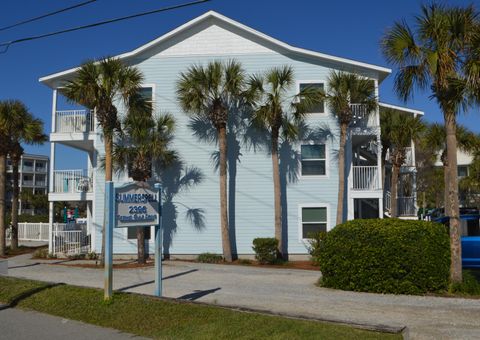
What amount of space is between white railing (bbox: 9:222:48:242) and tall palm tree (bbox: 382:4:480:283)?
1023 inches

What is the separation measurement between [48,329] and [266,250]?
37.3 feet

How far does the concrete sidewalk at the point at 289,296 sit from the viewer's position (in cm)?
892

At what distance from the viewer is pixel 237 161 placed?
835 inches

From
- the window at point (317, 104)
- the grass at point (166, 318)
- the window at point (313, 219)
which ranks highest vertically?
the window at point (317, 104)

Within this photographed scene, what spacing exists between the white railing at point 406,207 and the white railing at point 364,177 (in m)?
3.33

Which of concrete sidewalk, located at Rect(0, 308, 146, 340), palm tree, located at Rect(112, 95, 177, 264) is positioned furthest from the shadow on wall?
concrete sidewalk, located at Rect(0, 308, 146, 340)

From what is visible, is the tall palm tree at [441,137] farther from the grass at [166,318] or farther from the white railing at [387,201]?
the grass at [166,318]

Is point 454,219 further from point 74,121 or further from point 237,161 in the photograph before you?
point 74,121

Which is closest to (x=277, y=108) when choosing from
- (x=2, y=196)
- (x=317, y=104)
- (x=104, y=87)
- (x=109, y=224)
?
(x=317, y=104)

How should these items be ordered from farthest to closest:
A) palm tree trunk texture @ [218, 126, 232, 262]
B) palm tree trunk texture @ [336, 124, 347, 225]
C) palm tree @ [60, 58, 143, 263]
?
palm tree trunk texture @ [218, 126, 232, 262]
palm tree trunk texture @ [336, 124, 347, 225]
palm tree @ [60, 58, 143, 263]

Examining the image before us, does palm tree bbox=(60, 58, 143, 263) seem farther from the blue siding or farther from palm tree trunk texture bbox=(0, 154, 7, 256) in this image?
palm tree trunk texture bbox=(0, 154, 7, 256)

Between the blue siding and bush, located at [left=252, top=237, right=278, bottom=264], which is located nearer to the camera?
bush, located at [left=252, top=237, right=278, bottom=264]

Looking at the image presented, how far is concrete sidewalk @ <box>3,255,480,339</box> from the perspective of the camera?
351 inches

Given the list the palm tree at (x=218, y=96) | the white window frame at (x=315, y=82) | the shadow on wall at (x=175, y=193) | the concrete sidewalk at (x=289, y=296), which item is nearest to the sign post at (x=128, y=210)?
the concrete sidewalk at (x=289, y=296)
